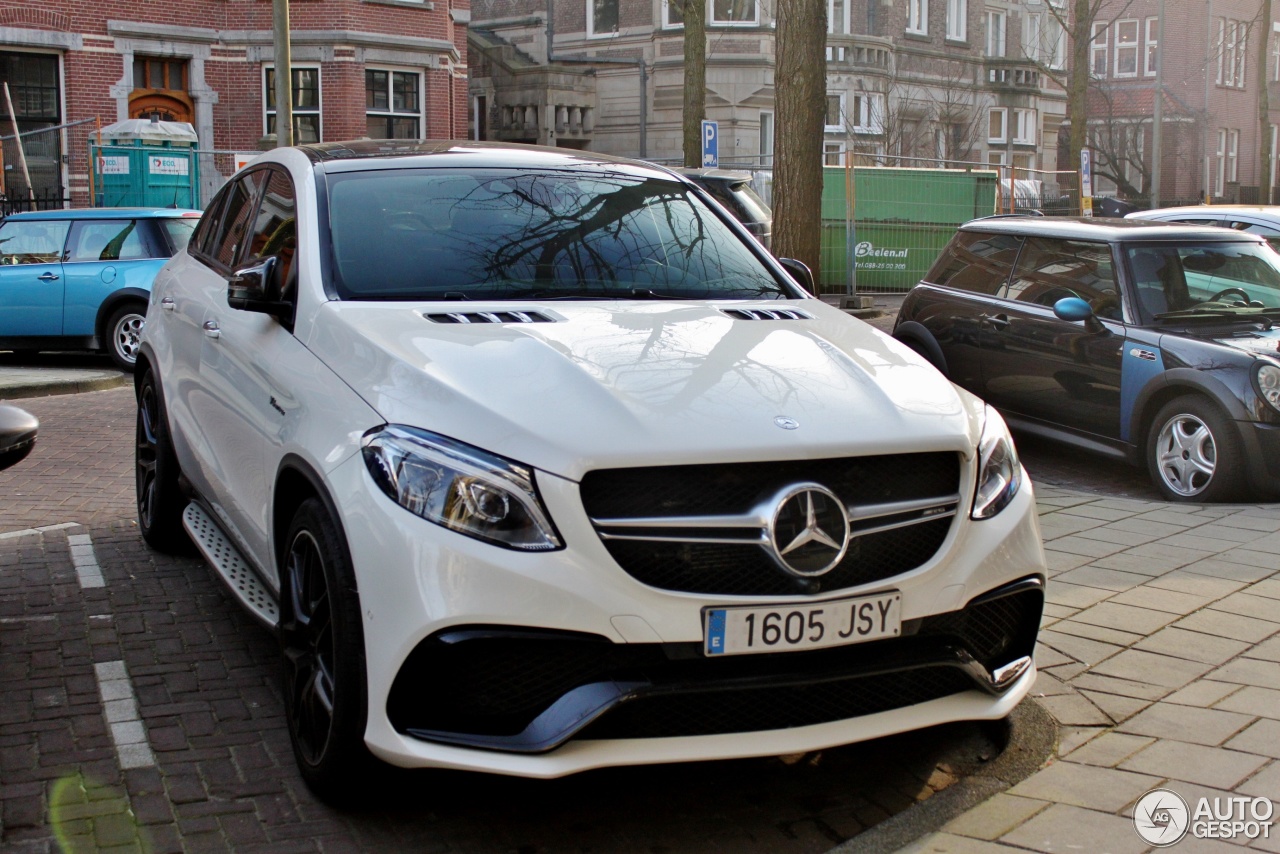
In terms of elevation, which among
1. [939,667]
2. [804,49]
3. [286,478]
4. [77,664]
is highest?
[804,49]

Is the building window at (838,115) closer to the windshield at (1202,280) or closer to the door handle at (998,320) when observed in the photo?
the door handle at (998,320)

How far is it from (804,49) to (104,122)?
2058 centimetres

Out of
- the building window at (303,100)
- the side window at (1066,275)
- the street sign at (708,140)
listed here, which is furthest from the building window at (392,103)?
the side window at (1066,275)

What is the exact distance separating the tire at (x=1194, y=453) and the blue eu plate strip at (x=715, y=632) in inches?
210

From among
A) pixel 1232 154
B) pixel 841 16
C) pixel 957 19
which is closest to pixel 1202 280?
pixel 841 16

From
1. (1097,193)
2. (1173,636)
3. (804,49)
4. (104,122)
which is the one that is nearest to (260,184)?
(1173,636)

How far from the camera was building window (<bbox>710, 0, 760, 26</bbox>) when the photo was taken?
1661 inches

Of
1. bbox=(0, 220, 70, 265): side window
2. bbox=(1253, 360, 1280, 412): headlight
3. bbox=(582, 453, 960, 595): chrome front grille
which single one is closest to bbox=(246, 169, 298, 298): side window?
bbox=(582, 453, 960, 595): chrome front grille

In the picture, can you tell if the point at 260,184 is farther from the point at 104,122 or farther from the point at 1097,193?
the point at 1097,193

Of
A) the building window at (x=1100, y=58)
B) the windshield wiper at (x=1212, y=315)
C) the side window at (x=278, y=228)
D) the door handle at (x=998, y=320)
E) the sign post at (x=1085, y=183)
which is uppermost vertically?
the building window at (x=1100, y=58)

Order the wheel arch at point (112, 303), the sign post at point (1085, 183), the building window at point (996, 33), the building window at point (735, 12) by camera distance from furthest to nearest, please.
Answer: the building window at point (996, 33) < the building window at point (735, 12) < the sign post at point (1085, 183) < the wheel arch at point (112, 303)

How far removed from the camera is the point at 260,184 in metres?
5.57

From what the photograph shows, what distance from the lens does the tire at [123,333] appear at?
1375 cm

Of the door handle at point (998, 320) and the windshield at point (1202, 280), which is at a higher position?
the windshield at point (1202, 280)
